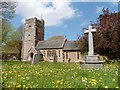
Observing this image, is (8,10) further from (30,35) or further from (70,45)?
(30,35)

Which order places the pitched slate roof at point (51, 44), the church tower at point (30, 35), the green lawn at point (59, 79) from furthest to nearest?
the church tower at point (30, 35) → the pitched slate roof at point (51, 44) → the green lawn at point (59, 79)

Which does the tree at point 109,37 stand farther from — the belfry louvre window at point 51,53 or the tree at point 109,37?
the belfry louvre window at point 51,53

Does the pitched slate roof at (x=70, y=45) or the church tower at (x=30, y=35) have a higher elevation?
the church tower at (x=30, y=35)

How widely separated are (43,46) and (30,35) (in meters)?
6.56

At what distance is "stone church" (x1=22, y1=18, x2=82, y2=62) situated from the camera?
6588 centimetres

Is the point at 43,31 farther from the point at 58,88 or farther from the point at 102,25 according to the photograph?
the point at 58,88

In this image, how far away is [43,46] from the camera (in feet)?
231

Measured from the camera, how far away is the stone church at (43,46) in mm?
65875

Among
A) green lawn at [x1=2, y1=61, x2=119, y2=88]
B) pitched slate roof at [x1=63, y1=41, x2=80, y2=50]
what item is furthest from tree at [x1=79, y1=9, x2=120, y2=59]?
pitched slate roof at [x1=63, y1=41, x2=80, y2=50]

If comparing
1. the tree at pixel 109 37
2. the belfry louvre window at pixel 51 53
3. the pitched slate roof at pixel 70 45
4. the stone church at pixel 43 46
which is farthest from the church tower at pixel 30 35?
the tree at pixel 109 37

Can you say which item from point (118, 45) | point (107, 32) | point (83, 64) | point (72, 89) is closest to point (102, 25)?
point (107, 32)

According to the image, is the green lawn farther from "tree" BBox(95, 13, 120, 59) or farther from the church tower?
the church tower

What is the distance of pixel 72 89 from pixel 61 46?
61686 mm

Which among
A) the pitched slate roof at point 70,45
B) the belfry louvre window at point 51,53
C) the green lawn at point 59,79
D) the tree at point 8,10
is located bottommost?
the green lawn at point 59,79
